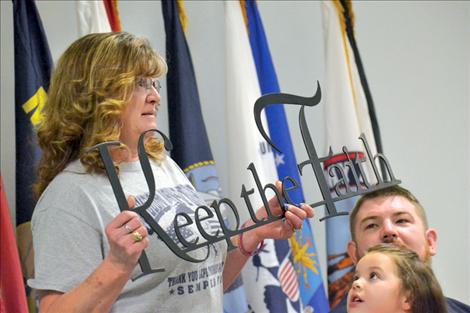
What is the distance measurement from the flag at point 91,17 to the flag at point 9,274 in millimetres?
694

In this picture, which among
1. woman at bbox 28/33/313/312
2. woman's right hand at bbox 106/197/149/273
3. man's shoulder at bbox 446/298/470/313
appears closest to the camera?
woman's right hand at bbox 106/197/149/273

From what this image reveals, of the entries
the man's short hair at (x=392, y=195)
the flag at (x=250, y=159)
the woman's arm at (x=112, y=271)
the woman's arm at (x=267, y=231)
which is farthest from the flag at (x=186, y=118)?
the woman's arm at (x=112, y=271)

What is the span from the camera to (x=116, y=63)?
1649mm

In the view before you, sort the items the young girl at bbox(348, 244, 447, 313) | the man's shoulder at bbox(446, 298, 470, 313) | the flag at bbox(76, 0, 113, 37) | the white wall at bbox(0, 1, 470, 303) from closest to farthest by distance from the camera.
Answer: the young girl at bbox(348, 244, 447, 313) → the man's shoulder at bbox(446, 298, 470, 313) → the flag at bbox(76, 0, 113, 37) → the white wall at bbox(0, 1, 470, 303)

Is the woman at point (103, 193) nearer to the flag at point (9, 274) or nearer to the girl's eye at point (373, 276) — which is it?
the girl's eye at point (373, 276)

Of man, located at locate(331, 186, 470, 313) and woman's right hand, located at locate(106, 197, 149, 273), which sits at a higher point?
woman's right hand, located at locate(106, 197, 149, 273)

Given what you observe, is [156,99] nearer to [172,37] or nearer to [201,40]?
[172,37]

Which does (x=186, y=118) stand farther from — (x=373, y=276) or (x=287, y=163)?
(x=373, y=276)

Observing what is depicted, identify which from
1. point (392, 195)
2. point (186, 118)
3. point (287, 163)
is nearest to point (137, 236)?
point (392, 195)

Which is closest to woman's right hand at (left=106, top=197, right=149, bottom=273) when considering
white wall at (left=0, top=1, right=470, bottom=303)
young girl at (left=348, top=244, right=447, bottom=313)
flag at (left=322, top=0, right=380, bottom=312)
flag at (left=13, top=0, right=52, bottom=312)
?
young girl at (left=348, top=244, right=447, bottom=313)

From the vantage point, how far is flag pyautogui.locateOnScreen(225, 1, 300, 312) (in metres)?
2.79

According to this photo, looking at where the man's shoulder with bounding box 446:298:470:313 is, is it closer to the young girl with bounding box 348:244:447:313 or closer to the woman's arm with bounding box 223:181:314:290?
the young girl with bounding box 348:244:447:313

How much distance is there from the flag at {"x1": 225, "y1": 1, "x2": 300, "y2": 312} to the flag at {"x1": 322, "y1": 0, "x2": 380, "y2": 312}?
24 centimetres

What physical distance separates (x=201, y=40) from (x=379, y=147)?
0.80m
